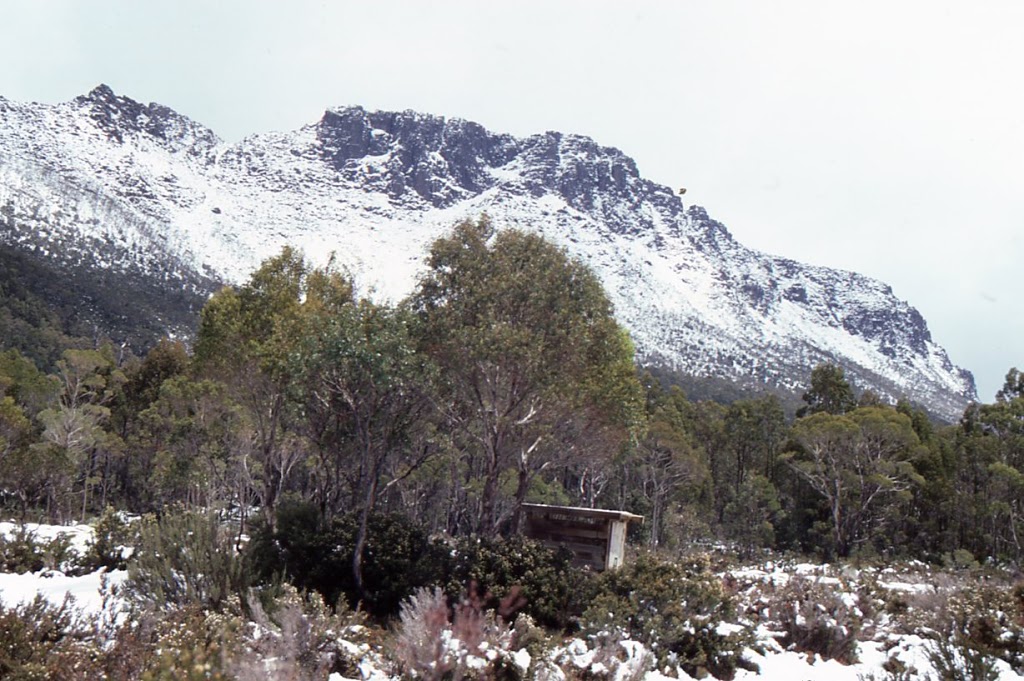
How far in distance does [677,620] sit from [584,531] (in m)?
3.85

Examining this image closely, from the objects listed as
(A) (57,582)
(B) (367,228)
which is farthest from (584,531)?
(B) (367,228)

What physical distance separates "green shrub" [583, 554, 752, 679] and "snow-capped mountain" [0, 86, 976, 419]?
331 ft

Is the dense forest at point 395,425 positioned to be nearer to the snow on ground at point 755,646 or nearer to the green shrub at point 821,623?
the snow on ground at point 755,646

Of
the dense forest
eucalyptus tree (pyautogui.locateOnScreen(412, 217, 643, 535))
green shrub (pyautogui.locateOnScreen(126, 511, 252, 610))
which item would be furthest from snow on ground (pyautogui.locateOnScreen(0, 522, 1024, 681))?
eucalyptus tree (pyautogui.locateOnScreen(412, 217, 643, 535))

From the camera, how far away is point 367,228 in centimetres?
16950

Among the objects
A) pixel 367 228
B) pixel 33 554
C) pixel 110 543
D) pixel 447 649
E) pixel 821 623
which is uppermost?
pixel 367 228

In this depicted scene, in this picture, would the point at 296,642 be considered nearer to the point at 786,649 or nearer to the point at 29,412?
the point at 786,649

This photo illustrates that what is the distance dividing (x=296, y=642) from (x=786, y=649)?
23.4 ft

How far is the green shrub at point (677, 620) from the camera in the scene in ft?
29.4

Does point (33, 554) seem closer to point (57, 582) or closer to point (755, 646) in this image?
point (57, 582)

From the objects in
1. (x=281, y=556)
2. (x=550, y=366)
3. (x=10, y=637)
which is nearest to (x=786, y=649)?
(x=550, y=366)

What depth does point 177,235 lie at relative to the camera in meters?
131

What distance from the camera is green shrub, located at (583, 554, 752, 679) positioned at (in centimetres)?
897

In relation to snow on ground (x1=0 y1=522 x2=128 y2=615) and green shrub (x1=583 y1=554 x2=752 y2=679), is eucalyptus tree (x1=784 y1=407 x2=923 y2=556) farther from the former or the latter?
snow on ground (x1=0 y1=522 x2=128 y2=615)
